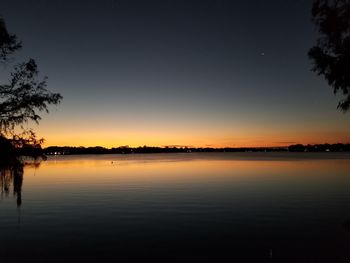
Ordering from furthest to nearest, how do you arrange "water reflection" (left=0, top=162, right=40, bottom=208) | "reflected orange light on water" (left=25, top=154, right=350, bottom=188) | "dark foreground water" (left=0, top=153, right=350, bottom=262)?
"reflected orange light on water" (left=25, top=154, right=350, bottom=188)
"dark foreground water" (left=0, top=153, right=350, bottom=262)
"water reflection" (left=0, top=162, right=40, bottom=208)

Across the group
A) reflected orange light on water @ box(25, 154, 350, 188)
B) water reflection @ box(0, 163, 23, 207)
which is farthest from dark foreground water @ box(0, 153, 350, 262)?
reflected orange light on water @ box(25, 154, 350, 188)

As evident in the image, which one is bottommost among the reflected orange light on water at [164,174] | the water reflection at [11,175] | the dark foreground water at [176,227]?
the dark foreground water at [176,227]

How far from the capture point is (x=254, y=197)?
52594 millimetres

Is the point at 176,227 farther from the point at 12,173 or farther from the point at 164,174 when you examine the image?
the point at 164,174

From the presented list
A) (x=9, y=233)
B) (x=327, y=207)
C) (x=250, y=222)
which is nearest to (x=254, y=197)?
(x=327, y=207)

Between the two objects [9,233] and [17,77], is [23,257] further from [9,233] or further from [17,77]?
[17,77]

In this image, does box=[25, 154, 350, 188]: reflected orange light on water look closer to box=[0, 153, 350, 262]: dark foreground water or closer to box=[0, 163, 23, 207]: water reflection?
box=[0, 153, 350, 262]: dark foreground water

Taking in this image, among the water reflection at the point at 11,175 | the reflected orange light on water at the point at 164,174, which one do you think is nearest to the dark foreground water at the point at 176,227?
the water reflection at the point at 11,175

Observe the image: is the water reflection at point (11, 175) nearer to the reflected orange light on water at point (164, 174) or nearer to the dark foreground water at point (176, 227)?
the dark foreground water at point (176, 227)

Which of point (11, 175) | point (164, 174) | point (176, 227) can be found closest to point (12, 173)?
point (11, 175)

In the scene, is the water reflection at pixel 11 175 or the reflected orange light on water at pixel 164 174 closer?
the water reflection at pixel 11 175

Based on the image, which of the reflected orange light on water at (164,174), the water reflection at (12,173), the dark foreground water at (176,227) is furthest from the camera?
the reflected orange light on water at (164,174)

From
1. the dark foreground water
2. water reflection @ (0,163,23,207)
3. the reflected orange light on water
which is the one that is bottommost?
the dark foreground water

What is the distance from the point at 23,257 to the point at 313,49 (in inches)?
802
